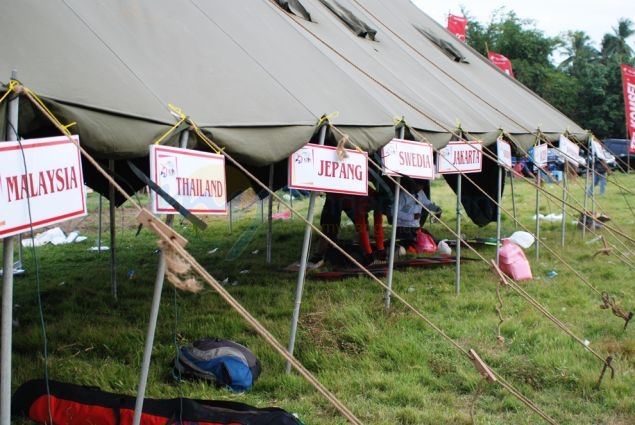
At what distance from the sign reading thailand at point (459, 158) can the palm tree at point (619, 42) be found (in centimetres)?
3717

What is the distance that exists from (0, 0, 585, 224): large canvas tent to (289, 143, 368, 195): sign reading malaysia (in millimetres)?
143

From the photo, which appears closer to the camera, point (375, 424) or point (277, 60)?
point (375, 424)

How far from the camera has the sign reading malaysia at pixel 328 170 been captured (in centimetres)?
387

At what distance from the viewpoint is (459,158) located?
594 cm

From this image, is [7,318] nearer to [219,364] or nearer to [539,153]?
[219,364]

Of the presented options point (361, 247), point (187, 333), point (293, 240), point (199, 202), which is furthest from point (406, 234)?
point (199, 202)

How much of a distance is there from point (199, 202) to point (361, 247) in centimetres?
458

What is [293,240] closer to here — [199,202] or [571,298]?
[571,298]

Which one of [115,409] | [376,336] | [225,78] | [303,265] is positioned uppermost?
[225,78]

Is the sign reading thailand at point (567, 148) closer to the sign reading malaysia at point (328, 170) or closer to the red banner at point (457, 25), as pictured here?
the sign reading malaysia at point (328, 170)

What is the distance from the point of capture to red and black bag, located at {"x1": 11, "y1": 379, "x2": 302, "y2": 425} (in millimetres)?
3021

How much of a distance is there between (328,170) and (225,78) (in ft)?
2.64

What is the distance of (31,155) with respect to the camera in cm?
228

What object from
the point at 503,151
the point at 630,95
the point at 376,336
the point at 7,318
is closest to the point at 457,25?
the point at 630,95
